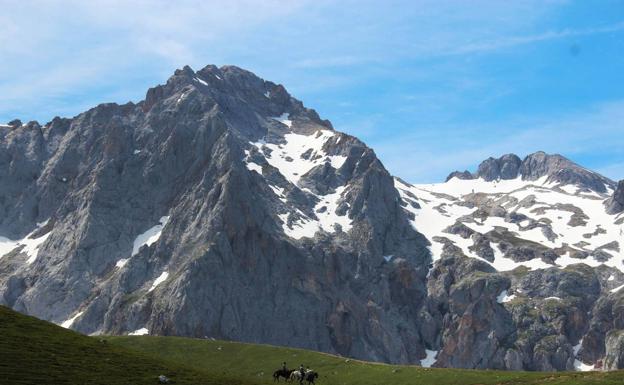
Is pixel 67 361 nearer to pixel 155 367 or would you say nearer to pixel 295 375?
pixel 155 367

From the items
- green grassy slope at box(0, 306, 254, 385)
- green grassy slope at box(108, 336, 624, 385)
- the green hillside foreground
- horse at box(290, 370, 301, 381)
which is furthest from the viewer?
green grassy slope at box(108, 336, 624, 385)

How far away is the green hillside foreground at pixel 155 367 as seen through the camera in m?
52.8

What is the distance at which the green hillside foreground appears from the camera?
52.8 m

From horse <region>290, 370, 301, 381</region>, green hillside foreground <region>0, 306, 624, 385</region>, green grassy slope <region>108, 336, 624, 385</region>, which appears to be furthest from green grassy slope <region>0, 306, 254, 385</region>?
green grassy slope <region>108, 336, 624, 385</region>

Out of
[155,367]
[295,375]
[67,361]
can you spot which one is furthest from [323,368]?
[67,361]

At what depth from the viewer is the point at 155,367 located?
60.2m

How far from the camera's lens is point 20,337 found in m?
59.4

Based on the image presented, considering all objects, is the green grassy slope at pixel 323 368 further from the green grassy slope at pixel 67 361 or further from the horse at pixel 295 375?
the green grassy slope at pixel 67 361

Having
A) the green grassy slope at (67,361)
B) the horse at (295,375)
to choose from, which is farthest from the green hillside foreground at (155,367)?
the horse at (295,375)

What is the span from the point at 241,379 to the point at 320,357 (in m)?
30.0

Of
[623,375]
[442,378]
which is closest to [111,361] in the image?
[442,378]

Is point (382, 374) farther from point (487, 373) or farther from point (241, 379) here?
point (241, 379)

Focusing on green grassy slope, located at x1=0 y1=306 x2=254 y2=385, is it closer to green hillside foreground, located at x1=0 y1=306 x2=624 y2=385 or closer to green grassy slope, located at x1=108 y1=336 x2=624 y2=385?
green hillside foreground, located at x1=0 y1=306 x2=624 y2=385

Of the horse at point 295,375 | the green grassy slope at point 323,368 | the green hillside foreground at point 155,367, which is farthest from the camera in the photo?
the green grassy slope at point 323,368
